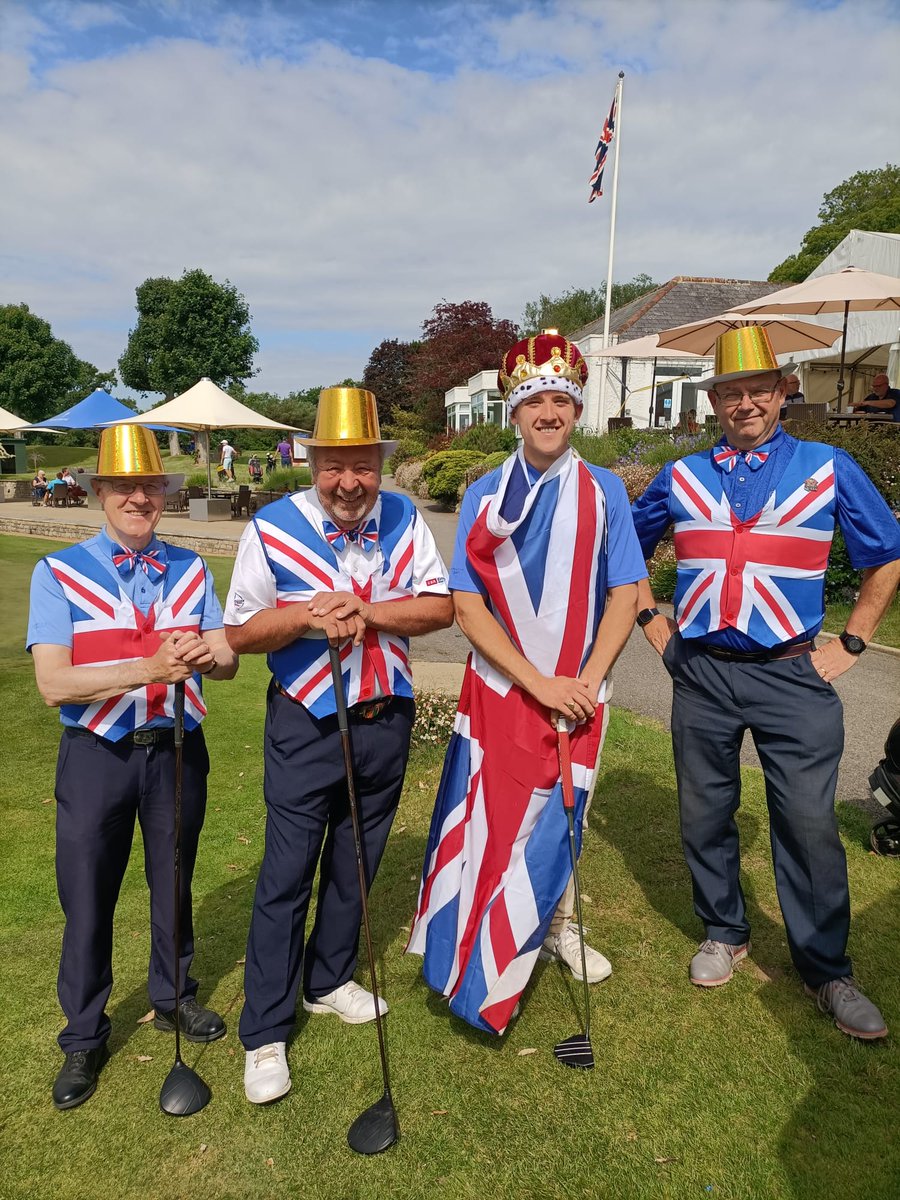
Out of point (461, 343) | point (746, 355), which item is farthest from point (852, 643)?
point (461, 343)

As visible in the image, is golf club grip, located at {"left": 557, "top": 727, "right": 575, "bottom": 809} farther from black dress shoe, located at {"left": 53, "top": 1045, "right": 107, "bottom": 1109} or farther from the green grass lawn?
black dress shoe, located at {"left": 53, "top": 1045, "right": 107, "bottom": 1109}

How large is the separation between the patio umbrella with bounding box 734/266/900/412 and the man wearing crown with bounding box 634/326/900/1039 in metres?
8.10

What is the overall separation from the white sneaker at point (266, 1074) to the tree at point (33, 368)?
59.0 meters

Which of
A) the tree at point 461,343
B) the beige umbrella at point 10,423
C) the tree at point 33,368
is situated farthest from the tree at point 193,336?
the beige umbrella at point 10,423

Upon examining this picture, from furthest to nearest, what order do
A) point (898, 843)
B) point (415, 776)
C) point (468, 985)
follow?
point (415, 776) → point (898, 843) → point (468, 985)

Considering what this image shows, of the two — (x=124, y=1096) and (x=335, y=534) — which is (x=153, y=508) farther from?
(x=124, y=1096)

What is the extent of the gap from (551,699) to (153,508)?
1445mm

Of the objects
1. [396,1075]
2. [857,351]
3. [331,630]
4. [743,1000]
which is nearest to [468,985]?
[396,1075]

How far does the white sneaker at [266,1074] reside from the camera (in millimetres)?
2680

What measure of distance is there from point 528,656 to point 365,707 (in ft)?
1.92

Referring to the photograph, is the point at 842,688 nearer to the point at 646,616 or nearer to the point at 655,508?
the point at 646,616

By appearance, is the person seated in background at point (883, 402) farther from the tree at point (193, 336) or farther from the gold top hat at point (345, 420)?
the tree at point (193, 336)

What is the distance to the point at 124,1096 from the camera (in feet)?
8.97

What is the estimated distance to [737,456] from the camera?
10.2 feet
